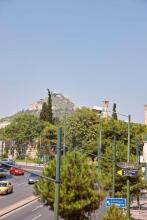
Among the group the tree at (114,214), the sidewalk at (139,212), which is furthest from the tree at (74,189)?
the sidewalk at (139,212)

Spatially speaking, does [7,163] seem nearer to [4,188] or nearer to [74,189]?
[74,189]

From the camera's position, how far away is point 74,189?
2836 cm

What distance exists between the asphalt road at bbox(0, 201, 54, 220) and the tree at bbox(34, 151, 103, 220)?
946cm

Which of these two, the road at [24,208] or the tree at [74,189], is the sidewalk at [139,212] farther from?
the tree at [74,189]

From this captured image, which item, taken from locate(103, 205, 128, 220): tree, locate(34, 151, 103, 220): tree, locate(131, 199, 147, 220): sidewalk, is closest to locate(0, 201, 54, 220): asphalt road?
locate(131, 199, 147, 220): sidewalk

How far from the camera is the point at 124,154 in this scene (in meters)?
43.5

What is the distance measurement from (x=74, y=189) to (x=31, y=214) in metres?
13.4

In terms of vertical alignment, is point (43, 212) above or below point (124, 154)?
below

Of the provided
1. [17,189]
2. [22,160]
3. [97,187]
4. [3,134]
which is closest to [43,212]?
[97,187]

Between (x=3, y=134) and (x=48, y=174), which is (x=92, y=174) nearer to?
(x=48, y=174)

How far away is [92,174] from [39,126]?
10054cm

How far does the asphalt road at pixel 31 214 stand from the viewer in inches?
1517

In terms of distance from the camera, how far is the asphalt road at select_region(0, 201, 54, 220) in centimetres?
3853

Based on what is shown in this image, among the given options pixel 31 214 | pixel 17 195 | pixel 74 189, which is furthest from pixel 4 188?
pixel 74 189
